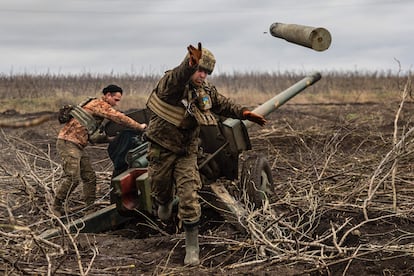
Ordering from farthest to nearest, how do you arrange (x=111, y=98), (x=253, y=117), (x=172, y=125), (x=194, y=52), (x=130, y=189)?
(x=111, y=98) → (x=130, y=189) → (x=253, y=117) → (x=172, y=125) → (x=194, y=52)

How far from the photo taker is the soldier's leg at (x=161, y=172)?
5.35 metres

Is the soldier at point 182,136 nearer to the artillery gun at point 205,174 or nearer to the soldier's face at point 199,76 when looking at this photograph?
the soldier's face at point 199,76

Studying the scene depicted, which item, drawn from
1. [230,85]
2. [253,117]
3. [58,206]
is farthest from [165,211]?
[230,85]

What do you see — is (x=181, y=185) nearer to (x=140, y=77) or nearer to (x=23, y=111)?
(x=23, y=111)

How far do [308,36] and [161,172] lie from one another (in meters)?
1.79

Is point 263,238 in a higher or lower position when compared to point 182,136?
lower

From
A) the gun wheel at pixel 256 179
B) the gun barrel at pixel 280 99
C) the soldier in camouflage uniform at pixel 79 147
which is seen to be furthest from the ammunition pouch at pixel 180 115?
the soldier in camouflage uniform at pixel 79 147

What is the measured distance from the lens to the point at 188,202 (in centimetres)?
520

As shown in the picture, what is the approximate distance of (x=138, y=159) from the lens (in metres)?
6.29

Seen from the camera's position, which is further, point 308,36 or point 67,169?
point 67,169

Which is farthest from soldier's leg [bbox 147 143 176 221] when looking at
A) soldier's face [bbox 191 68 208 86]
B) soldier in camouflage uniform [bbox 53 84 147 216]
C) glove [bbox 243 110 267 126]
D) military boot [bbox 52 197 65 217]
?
military boot [bbox 52 197 65 217]

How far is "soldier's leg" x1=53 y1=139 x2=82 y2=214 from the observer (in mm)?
7039

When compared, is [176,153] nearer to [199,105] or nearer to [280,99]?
[199,105]

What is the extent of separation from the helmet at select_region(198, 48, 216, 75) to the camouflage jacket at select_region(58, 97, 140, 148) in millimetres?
1702
